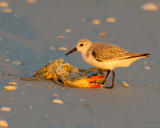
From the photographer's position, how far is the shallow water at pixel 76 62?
4824mm

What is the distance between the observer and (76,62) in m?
7.09

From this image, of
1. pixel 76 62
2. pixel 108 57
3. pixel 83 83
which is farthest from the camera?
pixel 76 62

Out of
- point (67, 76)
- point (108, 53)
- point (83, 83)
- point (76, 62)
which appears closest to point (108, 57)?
point (108, 53)

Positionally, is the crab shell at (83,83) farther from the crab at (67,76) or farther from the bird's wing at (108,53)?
the bird's wing at (108,53)

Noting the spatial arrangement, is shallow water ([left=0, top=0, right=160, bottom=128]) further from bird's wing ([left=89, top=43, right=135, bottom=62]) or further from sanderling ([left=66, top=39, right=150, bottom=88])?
bird's wing ([left=89, top=43, right=135, bottom=62])

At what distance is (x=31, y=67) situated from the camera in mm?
6598

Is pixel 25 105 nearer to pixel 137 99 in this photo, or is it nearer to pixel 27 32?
pixel 137 99

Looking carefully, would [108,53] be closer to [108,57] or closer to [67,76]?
[108,57]

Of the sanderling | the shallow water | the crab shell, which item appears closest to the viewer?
the shallow water

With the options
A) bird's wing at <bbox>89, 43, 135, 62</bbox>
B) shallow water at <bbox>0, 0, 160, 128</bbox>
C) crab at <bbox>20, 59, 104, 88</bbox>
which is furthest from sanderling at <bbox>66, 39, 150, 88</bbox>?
shallow water at <bbox>0, 0, 160, 128</bbox>

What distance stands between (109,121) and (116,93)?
39.7 inches

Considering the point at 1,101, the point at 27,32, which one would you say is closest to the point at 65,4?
the point at 27,32

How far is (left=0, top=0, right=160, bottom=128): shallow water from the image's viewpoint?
4824 millimetres

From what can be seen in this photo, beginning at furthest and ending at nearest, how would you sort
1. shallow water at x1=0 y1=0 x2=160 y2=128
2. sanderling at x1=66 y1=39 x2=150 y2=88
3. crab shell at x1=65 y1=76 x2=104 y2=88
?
sanderling at x1=66 y1=39 x2=150 y2=88, crab shell at x1=65 y1=76 x2=104 y2=88, shallow water at x1=0 y1=0 x2=160 y2=128
